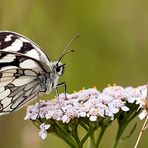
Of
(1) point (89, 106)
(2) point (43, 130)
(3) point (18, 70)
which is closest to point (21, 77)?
(3) point (18, 70)

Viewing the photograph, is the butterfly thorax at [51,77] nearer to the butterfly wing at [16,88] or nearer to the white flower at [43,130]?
the butterfly wing at [16,88]

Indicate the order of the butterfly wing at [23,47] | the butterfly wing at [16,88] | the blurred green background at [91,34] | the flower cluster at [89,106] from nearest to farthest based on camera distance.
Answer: the flower cluster at [89,106], the butterfly wing at [23,47], the butterfly wing at [16,88], the blurred green background at [91,34]

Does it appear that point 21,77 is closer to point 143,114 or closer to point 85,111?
point 85,111

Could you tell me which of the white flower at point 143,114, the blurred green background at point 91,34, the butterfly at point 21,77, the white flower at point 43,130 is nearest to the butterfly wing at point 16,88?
the butterfly at point 21,77

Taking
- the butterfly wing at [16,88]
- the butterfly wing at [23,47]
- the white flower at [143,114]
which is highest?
the butterfly wing at [23,47]

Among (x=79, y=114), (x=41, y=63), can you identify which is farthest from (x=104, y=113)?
(x=41, y=63)

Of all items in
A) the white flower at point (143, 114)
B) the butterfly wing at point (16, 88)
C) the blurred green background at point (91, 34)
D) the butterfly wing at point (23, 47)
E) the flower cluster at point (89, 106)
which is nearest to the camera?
the flower cluster at point (89, 106)

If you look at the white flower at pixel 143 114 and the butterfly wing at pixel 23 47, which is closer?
the white flower at pixel 143 114

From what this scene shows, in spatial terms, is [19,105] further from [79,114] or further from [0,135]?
[0,135]
